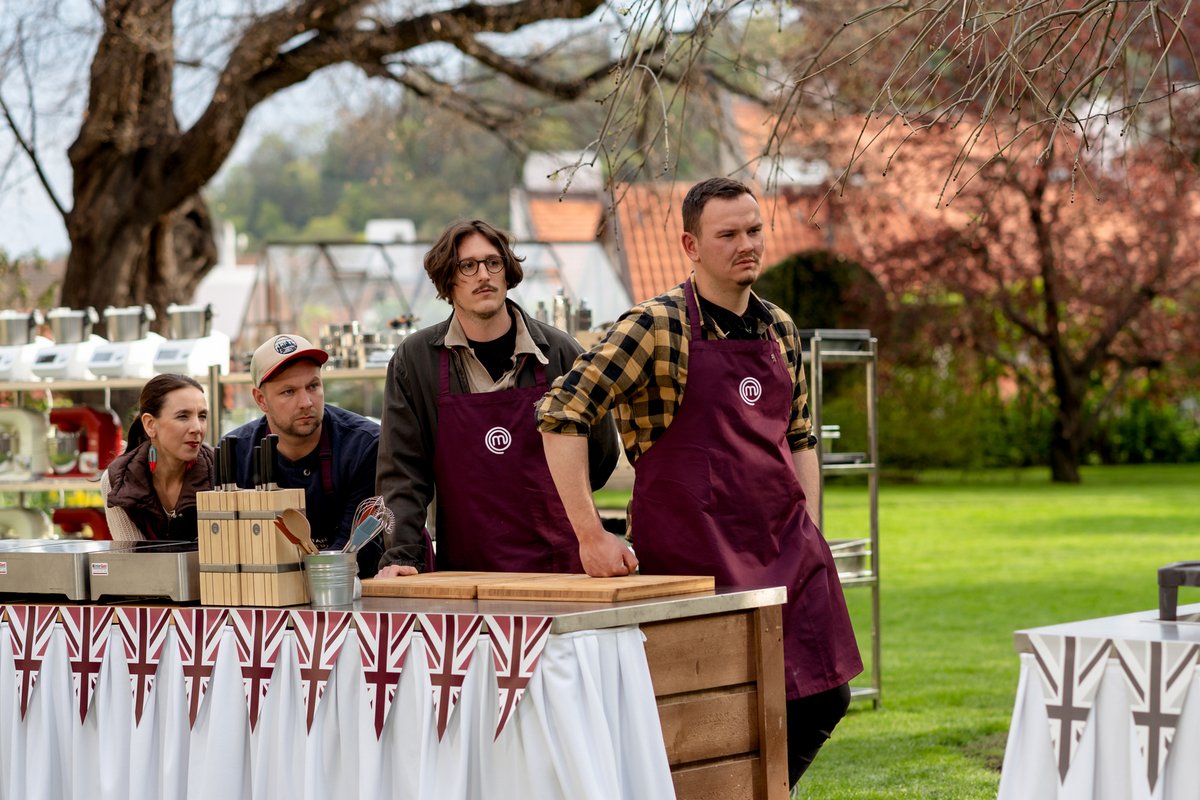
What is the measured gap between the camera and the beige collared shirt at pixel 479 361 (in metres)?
4.25

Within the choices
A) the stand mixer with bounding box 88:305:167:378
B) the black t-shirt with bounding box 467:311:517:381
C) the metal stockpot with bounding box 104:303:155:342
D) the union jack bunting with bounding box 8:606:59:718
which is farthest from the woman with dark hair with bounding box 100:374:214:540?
the metal stockpot with bounding box 104:303:155:342

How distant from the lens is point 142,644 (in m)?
3.70

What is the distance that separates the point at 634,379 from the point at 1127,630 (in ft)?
4.42

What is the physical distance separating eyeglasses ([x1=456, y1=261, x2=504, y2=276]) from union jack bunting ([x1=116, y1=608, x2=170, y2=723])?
1107mm

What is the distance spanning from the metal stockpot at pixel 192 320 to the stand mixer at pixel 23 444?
3.34ft

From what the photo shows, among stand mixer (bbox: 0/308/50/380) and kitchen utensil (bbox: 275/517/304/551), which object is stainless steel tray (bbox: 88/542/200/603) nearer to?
kitchen utensil (bbox: 275/517/304/551)

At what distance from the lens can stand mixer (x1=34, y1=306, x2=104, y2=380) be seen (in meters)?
8.12

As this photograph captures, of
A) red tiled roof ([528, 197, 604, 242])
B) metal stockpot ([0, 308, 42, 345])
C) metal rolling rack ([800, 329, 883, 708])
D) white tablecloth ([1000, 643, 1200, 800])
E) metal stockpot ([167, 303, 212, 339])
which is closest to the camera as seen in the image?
white tablecloth ([1000, 643, 1200, 800])

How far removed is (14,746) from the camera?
3.79m

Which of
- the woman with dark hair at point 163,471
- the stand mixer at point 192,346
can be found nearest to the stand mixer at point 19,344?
the stand mixer at point 192,346

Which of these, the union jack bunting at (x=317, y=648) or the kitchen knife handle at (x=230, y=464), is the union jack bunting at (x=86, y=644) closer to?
the kitchen knife handle at (x=230, y=464)

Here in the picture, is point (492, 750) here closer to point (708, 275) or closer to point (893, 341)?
point (708, 275)

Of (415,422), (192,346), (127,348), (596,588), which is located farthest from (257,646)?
(127,348)

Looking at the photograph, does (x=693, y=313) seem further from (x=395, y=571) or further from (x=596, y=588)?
(x=395, y=571)
